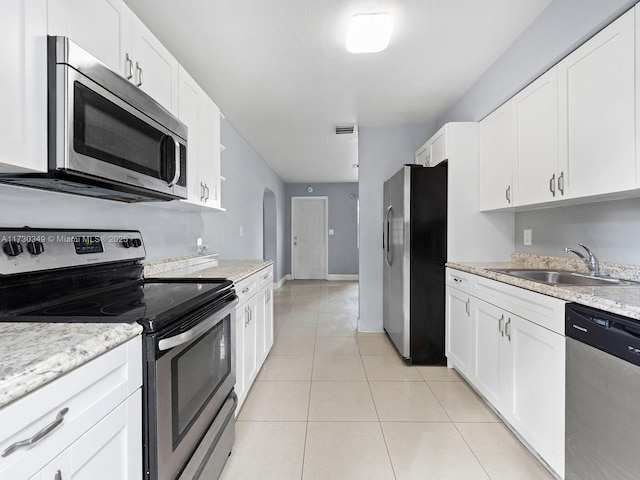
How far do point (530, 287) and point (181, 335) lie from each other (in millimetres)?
1574

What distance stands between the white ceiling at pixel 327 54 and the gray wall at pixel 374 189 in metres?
0.18

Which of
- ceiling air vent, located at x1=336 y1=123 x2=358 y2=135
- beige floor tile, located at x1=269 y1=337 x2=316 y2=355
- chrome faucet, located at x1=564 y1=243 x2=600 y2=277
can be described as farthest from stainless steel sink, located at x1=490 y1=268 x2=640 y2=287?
ceiling air vent, located at x1=336 y1=123 x2=358 y2=135

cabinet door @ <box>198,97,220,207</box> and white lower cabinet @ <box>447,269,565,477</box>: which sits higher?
cabinet door @ <box>198,97,220,207</box>

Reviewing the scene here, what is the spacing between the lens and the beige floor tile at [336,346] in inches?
119

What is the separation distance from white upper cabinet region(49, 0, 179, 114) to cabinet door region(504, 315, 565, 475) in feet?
7.19

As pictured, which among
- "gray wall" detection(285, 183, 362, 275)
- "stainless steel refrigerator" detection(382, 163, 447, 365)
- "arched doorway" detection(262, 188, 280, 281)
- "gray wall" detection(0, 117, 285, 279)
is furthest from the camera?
"gray wall" detection(285, 183, 362, 275)

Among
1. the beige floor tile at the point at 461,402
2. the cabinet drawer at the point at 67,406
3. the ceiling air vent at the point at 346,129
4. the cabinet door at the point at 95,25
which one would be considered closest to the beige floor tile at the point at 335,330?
the beige floor tile at the point at 461,402

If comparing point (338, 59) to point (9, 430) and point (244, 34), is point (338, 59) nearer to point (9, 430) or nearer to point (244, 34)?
point (244, 34)

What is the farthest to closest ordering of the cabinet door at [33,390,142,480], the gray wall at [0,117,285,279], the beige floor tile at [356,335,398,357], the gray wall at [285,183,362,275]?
the gray wall at [285,183,362,275]
the beige floor tile at [356,335,398,357]
the gray wall at [0,117,285,279]
the cabinet door at [33,390,142,480]

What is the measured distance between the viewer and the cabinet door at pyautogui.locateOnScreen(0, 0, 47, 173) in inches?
33.2

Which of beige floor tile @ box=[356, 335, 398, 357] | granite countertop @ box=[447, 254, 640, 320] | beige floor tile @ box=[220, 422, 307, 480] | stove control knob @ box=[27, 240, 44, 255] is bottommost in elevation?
beige floor tile @ box=[220, 422, 307, 480]

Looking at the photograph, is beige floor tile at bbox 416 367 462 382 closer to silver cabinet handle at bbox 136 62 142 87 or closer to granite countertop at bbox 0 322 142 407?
granite countertop at bbox 0 322 142 407

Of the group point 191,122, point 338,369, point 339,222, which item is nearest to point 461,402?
point 338,369

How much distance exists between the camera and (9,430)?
54 centimetres
